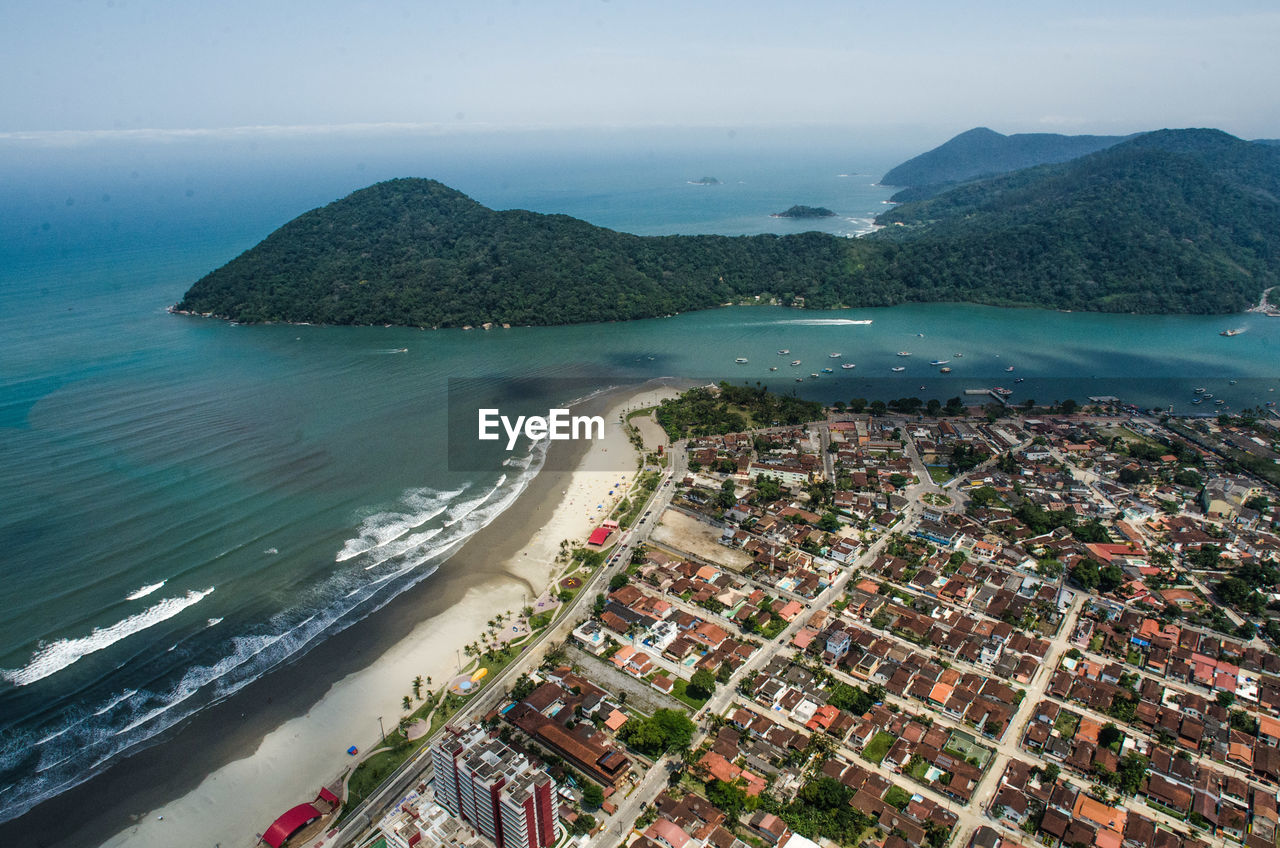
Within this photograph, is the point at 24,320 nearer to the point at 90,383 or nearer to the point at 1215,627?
the point at 90,383

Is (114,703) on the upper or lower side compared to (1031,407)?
lower

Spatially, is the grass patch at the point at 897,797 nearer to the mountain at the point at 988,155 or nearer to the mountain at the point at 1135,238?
the mountain at the point at 1135,238

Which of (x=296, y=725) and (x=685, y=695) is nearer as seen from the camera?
(x=296, y=725)

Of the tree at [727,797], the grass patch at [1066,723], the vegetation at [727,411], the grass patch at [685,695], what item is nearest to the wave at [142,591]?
the grass patch at [685,695]

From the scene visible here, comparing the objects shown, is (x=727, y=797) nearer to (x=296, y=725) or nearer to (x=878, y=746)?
(x=878, y=746)

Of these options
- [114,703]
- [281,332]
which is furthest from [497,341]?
[114,703]

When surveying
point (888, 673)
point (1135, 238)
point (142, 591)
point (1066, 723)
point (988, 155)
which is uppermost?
point (988, 155)

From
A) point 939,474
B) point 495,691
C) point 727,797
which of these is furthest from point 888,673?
point 939,474
